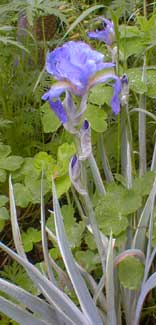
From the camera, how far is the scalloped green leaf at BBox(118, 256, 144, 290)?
50.6 inches

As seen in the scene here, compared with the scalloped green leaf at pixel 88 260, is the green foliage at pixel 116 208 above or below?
above

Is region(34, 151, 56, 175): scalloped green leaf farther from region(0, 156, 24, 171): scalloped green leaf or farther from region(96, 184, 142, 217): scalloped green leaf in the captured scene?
region(96, 184, 142, 217): scalloped green leaf

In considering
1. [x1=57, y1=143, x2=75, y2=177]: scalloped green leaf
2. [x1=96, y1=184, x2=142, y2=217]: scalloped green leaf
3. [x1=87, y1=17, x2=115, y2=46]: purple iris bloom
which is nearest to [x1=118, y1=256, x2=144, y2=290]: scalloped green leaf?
[x1=96, y1=184, x2=142, y2=217]: scalloped green leaf

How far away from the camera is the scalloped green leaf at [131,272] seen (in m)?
1.28

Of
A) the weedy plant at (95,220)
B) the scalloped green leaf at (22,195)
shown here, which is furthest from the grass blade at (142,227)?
the scalloped green leaf at (22,195)

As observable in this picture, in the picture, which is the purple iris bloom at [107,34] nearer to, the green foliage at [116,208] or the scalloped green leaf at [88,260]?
the green foliage at [116,208]

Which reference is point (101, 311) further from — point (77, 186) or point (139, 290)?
point (77, 186)

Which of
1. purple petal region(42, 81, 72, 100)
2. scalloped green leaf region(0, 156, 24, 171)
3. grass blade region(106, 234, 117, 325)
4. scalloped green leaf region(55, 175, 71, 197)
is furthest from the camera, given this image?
scalloped green leaf region(0, 156, 24, 171)

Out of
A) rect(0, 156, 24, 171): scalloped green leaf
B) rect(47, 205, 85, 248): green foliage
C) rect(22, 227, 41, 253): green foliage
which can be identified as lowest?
rect(22, 227, 41, 253): green foliage

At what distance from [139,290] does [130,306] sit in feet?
0.15

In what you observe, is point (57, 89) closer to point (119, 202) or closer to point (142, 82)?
point (119, 202)

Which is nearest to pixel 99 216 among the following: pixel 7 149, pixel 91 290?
pixel 91 290

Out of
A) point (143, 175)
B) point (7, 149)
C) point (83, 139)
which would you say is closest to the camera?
point (83, 139)

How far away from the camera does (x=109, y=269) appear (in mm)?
1198
